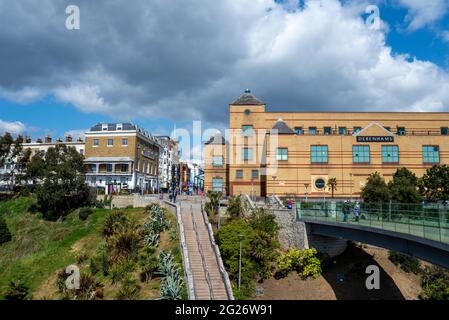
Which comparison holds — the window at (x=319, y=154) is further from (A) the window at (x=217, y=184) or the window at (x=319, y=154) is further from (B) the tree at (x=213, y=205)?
(B) the tree at (x=213, y=205)

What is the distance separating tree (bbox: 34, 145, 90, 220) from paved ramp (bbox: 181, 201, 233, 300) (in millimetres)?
13874

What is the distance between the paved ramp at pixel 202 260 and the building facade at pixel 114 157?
25271 millimetres

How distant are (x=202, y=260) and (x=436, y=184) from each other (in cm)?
2563

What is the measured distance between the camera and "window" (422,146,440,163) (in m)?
50.0

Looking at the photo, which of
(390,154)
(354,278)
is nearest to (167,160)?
(390,154)

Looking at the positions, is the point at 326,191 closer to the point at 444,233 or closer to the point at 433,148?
the point at 433,148

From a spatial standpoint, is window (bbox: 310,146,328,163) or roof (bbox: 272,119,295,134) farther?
roof (bbox: 272,119,295,134)

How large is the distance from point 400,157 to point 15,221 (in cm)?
4364

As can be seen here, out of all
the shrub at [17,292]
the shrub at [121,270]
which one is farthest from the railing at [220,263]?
the shrub at [17,292]

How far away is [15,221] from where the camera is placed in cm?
4353

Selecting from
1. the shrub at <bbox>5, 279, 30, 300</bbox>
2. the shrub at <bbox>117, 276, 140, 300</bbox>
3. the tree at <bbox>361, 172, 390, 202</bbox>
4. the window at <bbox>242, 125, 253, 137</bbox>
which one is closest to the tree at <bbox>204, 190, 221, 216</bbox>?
the shrub at <bbox>117, 276, 140, 300</bbox>

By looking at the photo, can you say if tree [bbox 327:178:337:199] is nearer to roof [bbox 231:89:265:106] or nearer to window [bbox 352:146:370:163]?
window [bbox 352:146:370:163]

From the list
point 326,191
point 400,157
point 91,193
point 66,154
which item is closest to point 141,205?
point 91,193

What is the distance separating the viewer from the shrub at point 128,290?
25.0 metres
